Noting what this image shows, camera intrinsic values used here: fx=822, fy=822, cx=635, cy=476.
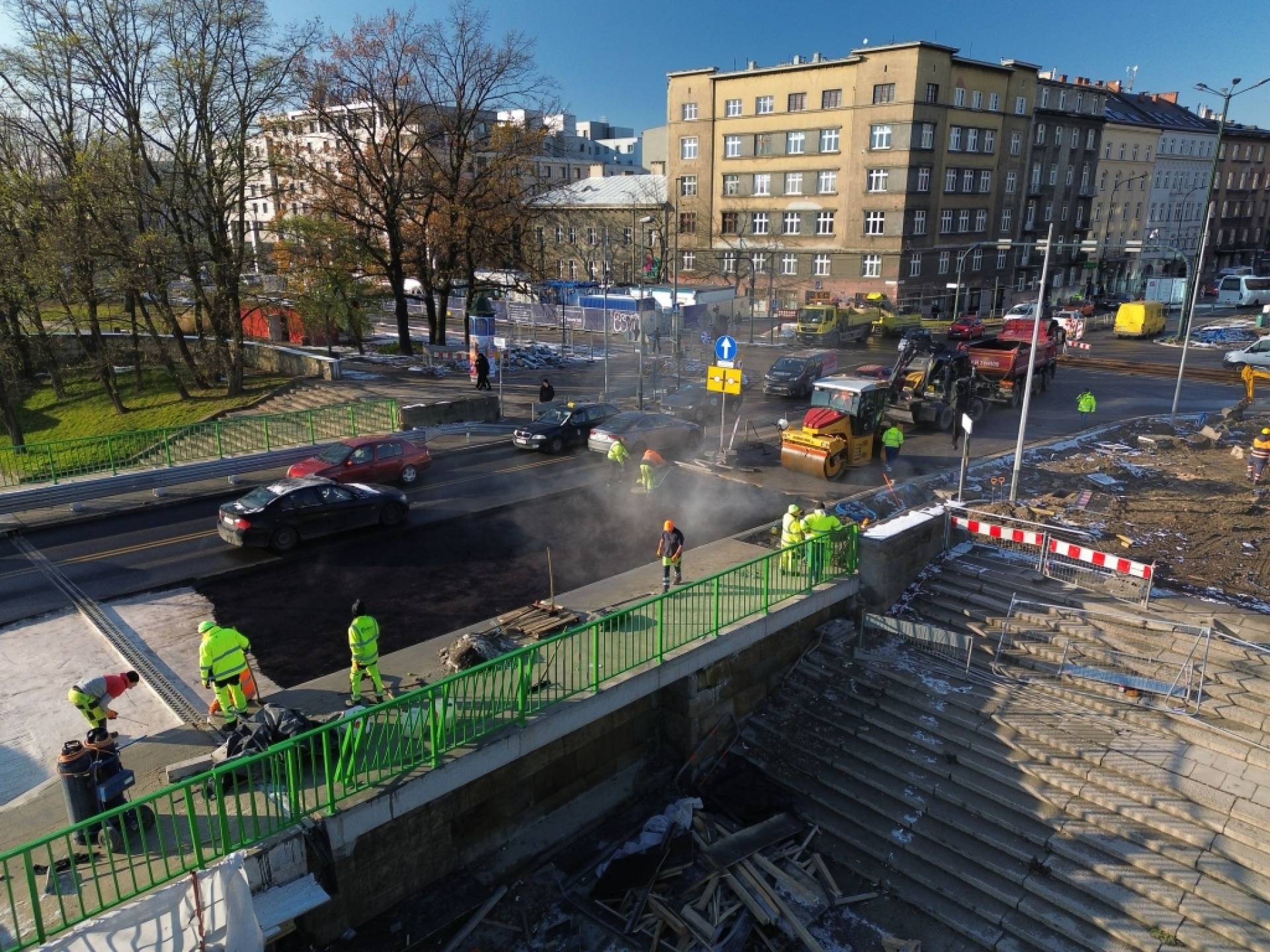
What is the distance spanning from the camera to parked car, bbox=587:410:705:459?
22.2m

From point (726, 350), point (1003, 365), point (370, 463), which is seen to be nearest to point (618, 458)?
point (726, 350)

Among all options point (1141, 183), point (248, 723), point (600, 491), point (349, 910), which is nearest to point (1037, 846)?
point (349, 910)

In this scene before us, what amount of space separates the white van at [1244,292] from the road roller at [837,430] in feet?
173

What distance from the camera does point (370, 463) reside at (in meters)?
19.5

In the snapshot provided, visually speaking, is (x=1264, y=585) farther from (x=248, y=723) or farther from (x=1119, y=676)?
(x=248, y=723)

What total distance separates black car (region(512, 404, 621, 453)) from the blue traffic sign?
4.69 m

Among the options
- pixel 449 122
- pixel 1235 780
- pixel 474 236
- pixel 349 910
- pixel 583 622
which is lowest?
pixel 349 910

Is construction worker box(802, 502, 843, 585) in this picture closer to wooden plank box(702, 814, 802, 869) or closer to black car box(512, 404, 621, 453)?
wooden plank box(702, 814, 802, 869)

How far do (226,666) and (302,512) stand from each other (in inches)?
280

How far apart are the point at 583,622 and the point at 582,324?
130 feet

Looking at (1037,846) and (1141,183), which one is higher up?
(1141,183)

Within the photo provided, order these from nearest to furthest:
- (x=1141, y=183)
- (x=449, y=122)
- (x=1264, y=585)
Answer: (x=1264, y=585) → (x=449, y=122) → (x=1141, y=183)

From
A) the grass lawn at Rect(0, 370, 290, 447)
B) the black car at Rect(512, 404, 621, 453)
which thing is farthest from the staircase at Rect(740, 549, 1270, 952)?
the grass lawn at Rect(0, 370, 290, 447)

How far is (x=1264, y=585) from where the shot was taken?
44.1ft
